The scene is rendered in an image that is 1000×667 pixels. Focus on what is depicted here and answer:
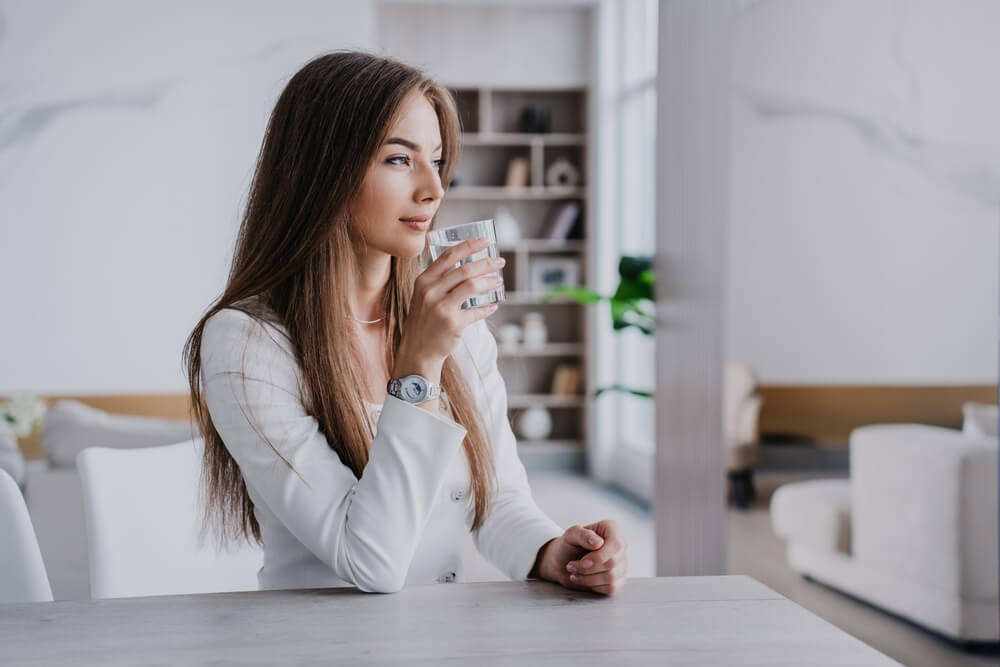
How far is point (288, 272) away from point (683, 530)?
6.59 ft

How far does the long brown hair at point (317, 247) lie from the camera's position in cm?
118

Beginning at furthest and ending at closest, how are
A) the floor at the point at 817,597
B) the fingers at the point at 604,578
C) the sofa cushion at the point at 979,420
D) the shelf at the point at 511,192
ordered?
the shelf at the point at 511,192
the floor at the point at 817,597
the sofa cushion at the point at 979,420
the fingers at the point at 604,578

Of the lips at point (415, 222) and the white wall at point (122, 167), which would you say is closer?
the lips at point (415, 222)

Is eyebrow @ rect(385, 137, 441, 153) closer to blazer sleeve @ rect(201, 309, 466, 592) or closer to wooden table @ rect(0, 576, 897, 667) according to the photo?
blazer sleeve @ rect(201, 309, 466, 592)

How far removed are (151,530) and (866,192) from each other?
1.48 metres

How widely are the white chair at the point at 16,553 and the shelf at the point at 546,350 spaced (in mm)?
4976

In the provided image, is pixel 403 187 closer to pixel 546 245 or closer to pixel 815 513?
pixel 815 513

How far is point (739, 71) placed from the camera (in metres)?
2.41

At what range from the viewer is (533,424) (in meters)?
6.20

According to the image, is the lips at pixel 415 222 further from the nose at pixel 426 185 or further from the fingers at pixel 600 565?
the fingers at pixel 600 565

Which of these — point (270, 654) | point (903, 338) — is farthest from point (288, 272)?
point (903, 338)

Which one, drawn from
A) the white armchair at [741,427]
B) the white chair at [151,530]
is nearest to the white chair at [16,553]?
the white chair at [151,530]

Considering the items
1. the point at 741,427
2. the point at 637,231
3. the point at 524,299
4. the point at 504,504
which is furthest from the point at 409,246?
the point at 524,299

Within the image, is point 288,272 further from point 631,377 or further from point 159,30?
point 631,377
